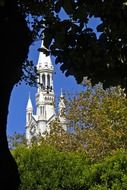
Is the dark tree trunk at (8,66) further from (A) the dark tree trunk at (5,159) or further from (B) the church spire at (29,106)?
(B) the church spire at (29,106)

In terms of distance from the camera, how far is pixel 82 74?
480cm

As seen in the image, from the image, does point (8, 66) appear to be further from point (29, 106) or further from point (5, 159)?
point (29, 106)

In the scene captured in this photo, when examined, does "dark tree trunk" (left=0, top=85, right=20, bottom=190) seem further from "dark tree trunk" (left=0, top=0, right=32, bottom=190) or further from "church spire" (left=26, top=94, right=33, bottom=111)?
"church spire" (left=26, top=94, right=33, bottom=111)

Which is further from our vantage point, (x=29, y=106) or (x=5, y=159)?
(x=29, y=106)

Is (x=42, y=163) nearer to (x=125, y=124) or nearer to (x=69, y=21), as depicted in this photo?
(x=125, y=124)

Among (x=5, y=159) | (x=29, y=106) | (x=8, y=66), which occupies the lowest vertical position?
(x=5, y=159)

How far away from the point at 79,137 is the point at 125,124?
5405mm

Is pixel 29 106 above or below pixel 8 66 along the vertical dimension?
above

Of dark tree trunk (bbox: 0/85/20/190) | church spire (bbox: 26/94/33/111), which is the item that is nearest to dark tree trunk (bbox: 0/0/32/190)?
dark tree trunk (bbox: 0/85/20/190)

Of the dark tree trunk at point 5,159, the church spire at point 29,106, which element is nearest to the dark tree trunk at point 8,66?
the dark tree trunk at point 5,159

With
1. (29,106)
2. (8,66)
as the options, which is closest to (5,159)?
(8,66)

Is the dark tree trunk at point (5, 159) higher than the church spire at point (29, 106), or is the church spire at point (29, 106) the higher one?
the church spire at point (29, 106)

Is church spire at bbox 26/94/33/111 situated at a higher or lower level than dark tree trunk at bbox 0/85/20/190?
higher

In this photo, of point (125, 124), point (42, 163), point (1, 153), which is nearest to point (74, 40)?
point (1, 153)
